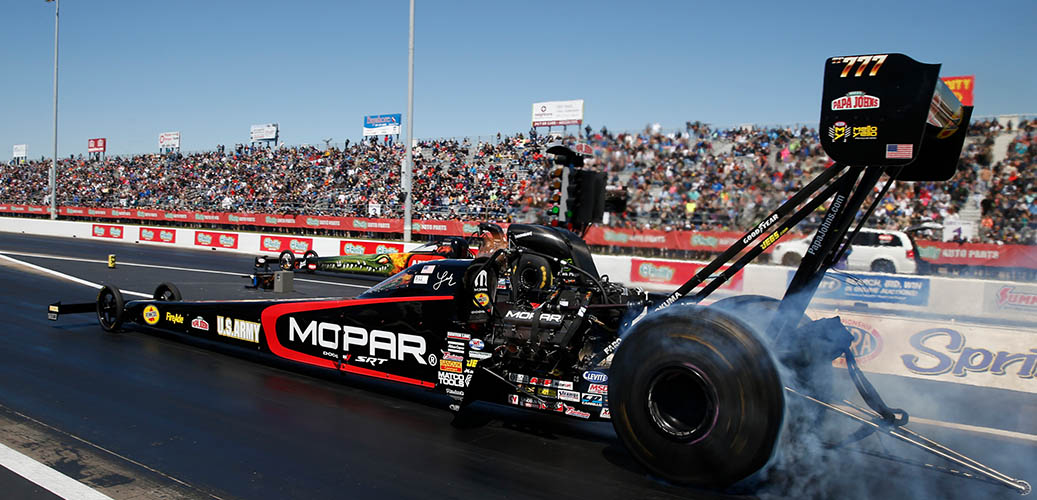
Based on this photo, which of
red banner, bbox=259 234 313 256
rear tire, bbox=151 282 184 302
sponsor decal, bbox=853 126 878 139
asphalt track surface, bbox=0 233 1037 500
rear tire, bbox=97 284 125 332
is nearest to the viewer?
sponsor decal, bbox=853 126 878 139

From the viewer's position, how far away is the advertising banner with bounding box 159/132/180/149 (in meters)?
68.2

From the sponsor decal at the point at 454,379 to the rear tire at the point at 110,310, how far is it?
5755 mm

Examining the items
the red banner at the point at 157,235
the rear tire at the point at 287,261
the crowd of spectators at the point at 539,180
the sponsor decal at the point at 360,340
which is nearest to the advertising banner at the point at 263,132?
the crowd of spectators at the point at 539,180

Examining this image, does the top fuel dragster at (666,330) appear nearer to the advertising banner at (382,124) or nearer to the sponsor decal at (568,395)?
the sponsor decal at (568,395)

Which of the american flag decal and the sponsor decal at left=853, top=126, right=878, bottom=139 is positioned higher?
the sponsor decal at left=853, top=126, right=878, bottom=139

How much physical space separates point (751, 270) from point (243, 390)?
12613 mm

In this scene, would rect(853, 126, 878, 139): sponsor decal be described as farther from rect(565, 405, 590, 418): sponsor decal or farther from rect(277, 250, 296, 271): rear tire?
rect(277, 250, 296, 271): rear tire

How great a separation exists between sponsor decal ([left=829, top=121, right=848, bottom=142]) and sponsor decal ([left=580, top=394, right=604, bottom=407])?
2472mm

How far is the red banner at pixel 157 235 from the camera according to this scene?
3362cm

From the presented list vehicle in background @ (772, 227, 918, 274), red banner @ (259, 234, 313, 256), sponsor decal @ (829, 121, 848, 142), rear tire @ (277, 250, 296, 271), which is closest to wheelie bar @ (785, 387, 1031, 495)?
sponsor decal @ (829, 121, 848, 142)

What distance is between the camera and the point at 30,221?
40.1m

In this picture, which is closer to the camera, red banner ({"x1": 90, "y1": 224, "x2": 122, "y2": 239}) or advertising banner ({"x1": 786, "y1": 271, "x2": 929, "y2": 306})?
advertising banner ({"x1": 786, "y1": 271, "x2": 929, "y2": 306})

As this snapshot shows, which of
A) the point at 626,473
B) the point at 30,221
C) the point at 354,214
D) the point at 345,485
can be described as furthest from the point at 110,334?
the point at 30,221

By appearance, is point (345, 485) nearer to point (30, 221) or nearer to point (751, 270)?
point (751, 270)
